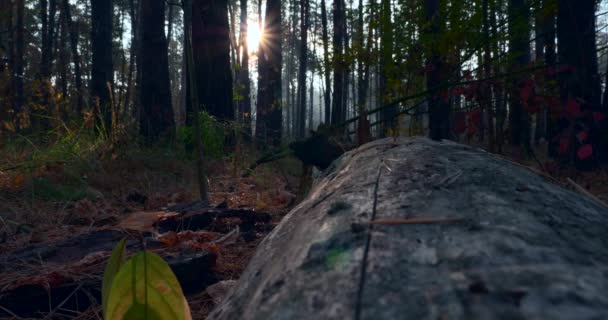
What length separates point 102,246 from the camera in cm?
195

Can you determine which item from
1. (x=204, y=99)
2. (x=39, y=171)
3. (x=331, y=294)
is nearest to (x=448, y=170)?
(x=331, y=294)

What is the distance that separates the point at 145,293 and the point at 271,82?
992 centimetres

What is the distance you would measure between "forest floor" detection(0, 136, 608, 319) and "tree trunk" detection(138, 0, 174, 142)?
4.52 feet

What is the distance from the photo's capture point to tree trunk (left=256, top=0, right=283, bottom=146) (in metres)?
10.2

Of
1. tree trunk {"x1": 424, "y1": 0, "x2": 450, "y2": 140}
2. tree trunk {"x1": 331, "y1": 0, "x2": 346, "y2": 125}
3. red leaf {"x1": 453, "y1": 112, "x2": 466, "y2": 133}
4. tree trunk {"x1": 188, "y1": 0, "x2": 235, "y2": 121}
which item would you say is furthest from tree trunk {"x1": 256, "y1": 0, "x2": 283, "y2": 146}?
red leaf {"x1": 453, "y1": 112, "x2": 466, "y2": 133}

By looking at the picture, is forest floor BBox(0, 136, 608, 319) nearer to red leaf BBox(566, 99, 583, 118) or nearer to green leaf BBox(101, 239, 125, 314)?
red leaf BBox(566, 99, 583, 118)

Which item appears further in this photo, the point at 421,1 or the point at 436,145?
the point at 421,1

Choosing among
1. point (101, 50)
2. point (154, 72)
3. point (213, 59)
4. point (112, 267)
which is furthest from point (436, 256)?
point (101, 50)

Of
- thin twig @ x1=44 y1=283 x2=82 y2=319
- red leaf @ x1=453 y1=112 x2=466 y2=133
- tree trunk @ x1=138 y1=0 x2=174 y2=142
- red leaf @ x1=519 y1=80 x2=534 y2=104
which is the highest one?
tree trunk @ x1=138 y1=0 x2=174 y2=142

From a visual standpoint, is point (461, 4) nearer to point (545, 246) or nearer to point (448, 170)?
point (448, 170)

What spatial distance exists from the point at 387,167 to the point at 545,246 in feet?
2.11

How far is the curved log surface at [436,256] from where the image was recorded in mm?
553

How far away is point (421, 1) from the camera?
5.12 meters

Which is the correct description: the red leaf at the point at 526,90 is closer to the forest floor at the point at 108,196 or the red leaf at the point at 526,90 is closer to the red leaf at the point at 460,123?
the red leaf at the point at 460,123
